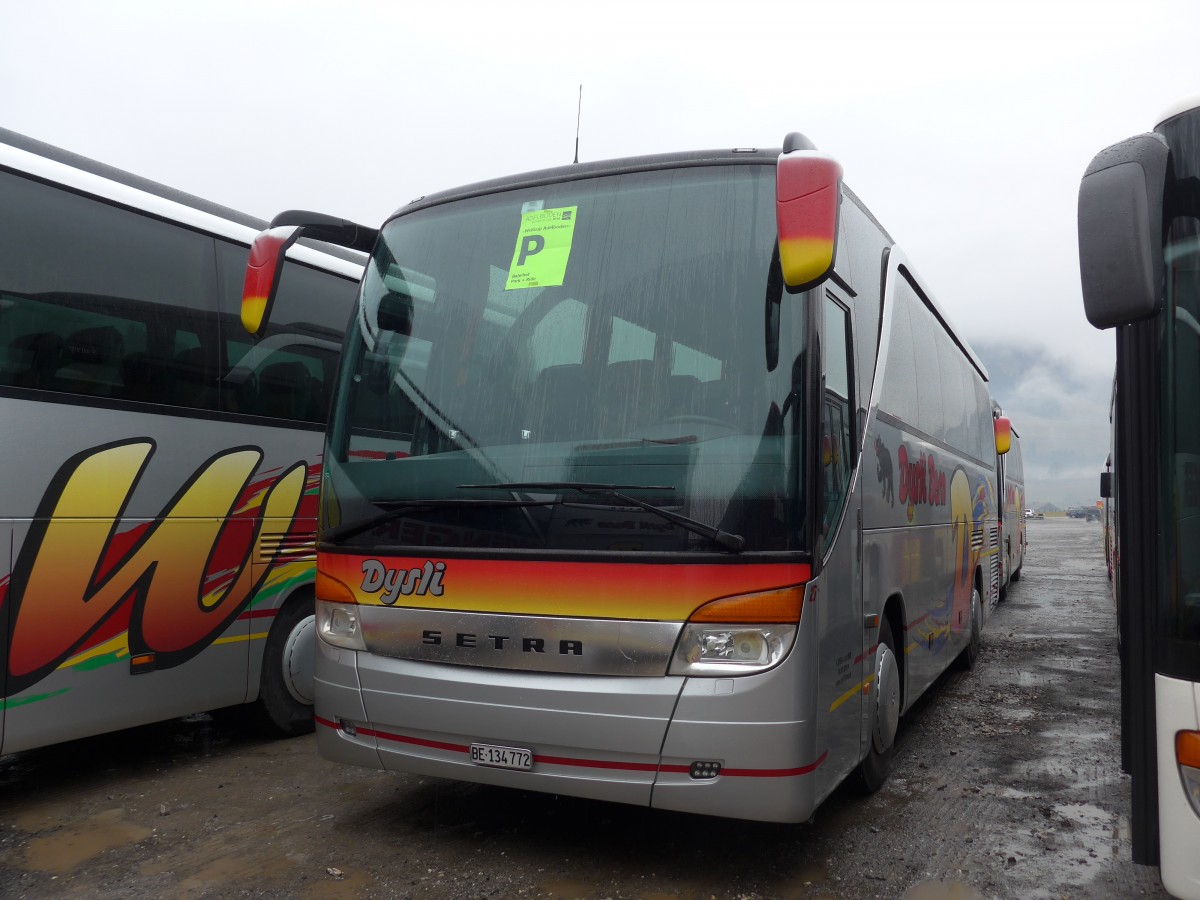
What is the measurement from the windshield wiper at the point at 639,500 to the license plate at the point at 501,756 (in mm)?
1055

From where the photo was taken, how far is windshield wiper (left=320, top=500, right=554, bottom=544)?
4.07 m

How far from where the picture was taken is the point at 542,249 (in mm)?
4457

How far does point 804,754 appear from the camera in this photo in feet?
12.4

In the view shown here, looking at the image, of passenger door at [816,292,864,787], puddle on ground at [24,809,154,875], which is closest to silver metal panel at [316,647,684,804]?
passenger door at [816,292,864,787]

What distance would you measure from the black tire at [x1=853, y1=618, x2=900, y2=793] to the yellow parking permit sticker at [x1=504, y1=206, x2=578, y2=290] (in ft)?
8.35

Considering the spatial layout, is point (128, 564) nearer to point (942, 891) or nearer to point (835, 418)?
point (835, 418)

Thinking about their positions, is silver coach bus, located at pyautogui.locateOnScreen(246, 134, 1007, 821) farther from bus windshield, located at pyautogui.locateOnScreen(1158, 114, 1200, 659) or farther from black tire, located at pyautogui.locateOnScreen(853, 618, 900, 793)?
bus windshield, located at pyautogui.locateOnScreen(1158, 114, 1200, 659)

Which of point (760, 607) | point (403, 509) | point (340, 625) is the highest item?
point (403, 509)

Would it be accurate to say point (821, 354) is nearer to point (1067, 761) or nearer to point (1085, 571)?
point (1067, 761)

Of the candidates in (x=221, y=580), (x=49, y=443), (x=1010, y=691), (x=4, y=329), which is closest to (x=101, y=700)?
(x=221, y=580)

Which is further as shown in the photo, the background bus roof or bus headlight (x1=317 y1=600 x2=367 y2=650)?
the background bus roof

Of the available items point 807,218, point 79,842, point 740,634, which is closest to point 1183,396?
point 807,218

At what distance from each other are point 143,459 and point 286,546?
4.12ft

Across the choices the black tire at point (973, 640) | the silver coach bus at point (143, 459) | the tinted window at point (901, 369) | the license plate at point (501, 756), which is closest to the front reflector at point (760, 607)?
the license plate at point (501, 756)
